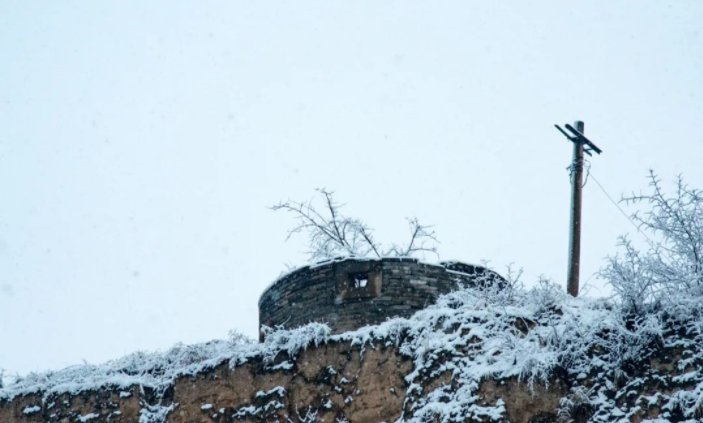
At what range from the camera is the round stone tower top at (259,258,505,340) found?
38.2 ft

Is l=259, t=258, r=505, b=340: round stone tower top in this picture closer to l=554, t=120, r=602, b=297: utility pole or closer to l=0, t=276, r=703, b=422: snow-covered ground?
l=0, t=276, r=703, b=422: snow-covered ground

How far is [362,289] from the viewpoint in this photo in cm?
1173

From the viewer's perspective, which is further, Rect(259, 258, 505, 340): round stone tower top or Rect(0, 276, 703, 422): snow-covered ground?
A: Rect(259, 258, 505, 340): round stone tower top

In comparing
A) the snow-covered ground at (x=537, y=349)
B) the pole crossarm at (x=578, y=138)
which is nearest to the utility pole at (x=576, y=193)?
the pole crossarm at (x=578, y=138)

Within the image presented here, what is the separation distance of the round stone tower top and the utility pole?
9.68 feet

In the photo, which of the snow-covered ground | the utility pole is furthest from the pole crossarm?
the snow-covered ground

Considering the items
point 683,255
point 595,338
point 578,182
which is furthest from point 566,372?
point 578,182

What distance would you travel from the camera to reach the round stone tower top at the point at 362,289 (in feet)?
38.2

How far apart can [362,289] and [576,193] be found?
16.0 ft

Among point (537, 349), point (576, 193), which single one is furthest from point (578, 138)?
point (537, 349)

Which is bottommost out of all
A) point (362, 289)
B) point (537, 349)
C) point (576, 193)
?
point (537, 349)

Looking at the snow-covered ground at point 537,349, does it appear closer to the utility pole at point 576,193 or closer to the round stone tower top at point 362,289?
the round stone tower top at point 362,289

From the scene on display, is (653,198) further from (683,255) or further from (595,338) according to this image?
(595,338)

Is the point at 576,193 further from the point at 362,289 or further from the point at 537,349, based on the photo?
the point at 537,349
